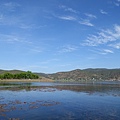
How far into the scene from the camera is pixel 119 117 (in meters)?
31.3

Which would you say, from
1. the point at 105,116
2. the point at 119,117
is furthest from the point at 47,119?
the point at 119,117

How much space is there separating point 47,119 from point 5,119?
6390 millimetres

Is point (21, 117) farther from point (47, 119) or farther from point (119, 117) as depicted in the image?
point (119, 117)

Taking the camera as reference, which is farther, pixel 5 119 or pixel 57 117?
pixel 57 117

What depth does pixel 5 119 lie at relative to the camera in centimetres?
2864

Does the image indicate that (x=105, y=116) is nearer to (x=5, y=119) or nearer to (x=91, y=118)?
(x=91, y=118)

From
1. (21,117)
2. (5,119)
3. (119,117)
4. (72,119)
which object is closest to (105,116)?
(119,117)

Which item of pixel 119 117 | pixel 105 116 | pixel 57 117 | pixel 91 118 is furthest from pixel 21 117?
pixel 119 117

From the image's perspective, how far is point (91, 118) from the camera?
100.0 feet

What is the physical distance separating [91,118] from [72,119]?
3.22 metres

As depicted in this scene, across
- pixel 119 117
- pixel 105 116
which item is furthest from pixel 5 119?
pixel 119 117

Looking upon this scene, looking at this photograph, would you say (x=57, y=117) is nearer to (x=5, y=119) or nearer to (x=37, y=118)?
→ (x=37, y=118)

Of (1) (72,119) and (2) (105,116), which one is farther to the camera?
(2) (105,116)

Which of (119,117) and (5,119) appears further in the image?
(119,117)
